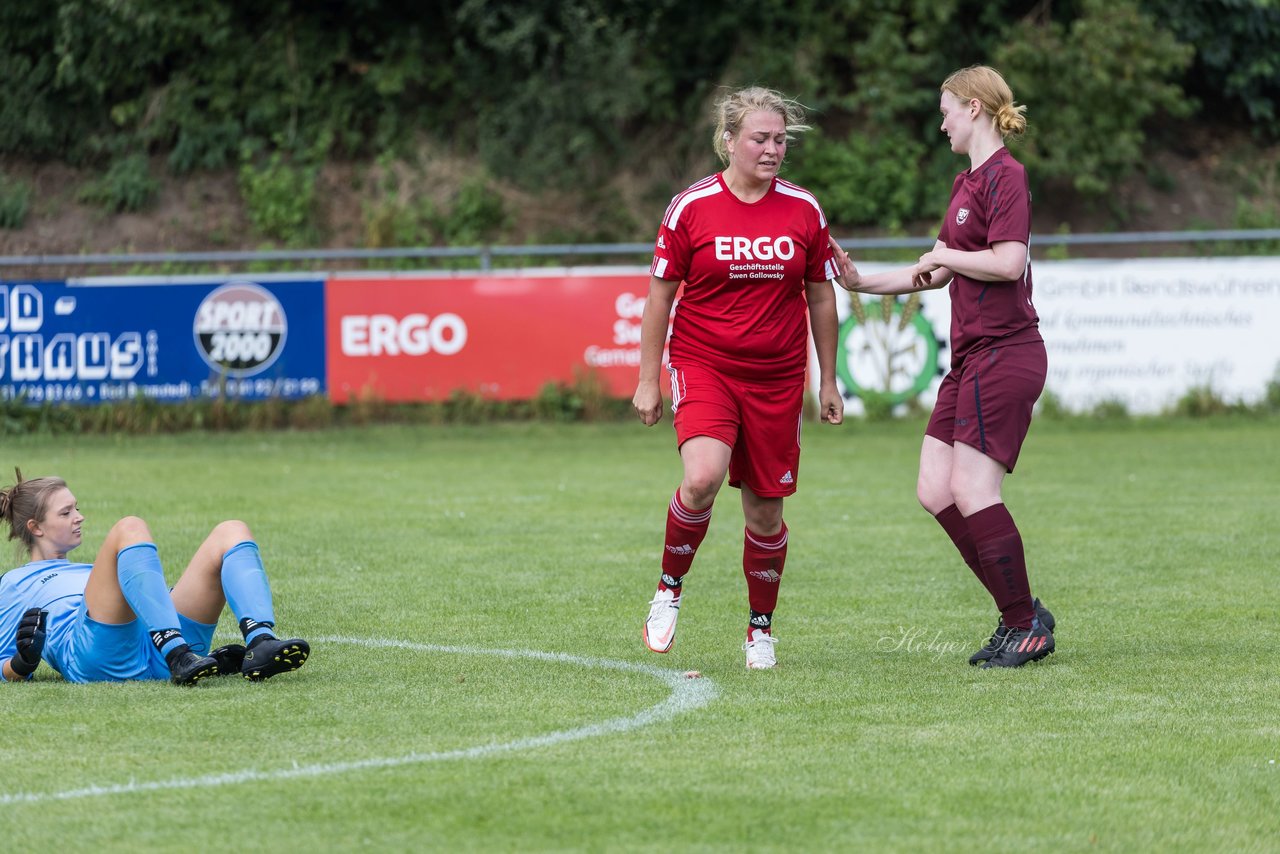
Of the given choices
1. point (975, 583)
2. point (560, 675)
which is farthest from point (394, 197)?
point (560, 675)

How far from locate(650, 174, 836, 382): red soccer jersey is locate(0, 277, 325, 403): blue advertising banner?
1175 cm

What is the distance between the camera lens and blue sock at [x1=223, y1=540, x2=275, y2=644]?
235 inches

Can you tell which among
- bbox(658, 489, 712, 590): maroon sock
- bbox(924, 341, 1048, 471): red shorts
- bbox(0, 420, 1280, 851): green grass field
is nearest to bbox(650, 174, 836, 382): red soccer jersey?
bbox(658, 489, 712, 590): maroon sock

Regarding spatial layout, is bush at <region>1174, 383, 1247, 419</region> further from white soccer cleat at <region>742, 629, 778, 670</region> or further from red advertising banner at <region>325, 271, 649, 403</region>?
white soccer cleat at <region>742, 629, 778, 670</region>

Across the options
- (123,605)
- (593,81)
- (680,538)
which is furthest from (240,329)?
(123,605)

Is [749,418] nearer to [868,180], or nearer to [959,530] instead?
[959,530]

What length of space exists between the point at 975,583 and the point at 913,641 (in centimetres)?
173

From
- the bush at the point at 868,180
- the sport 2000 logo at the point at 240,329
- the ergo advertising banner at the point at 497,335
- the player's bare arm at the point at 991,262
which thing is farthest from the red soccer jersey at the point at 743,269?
the bush at the point at 868,180

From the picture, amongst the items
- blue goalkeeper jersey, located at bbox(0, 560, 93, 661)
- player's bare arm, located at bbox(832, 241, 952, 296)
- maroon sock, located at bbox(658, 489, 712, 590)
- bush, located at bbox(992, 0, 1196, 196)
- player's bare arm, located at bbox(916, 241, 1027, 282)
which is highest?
bush, located at bbox(992, 0, 1196, 196)

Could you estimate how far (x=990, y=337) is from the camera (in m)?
6.59

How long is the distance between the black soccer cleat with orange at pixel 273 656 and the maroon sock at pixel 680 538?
4.69 feet

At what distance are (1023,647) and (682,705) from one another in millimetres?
1465

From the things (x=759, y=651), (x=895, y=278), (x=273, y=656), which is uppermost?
(x=895, y=278)

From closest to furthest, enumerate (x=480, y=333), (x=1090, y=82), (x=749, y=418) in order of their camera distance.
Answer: (x=749, y=418), (x=480, y=333), (x=1090, y=82)
